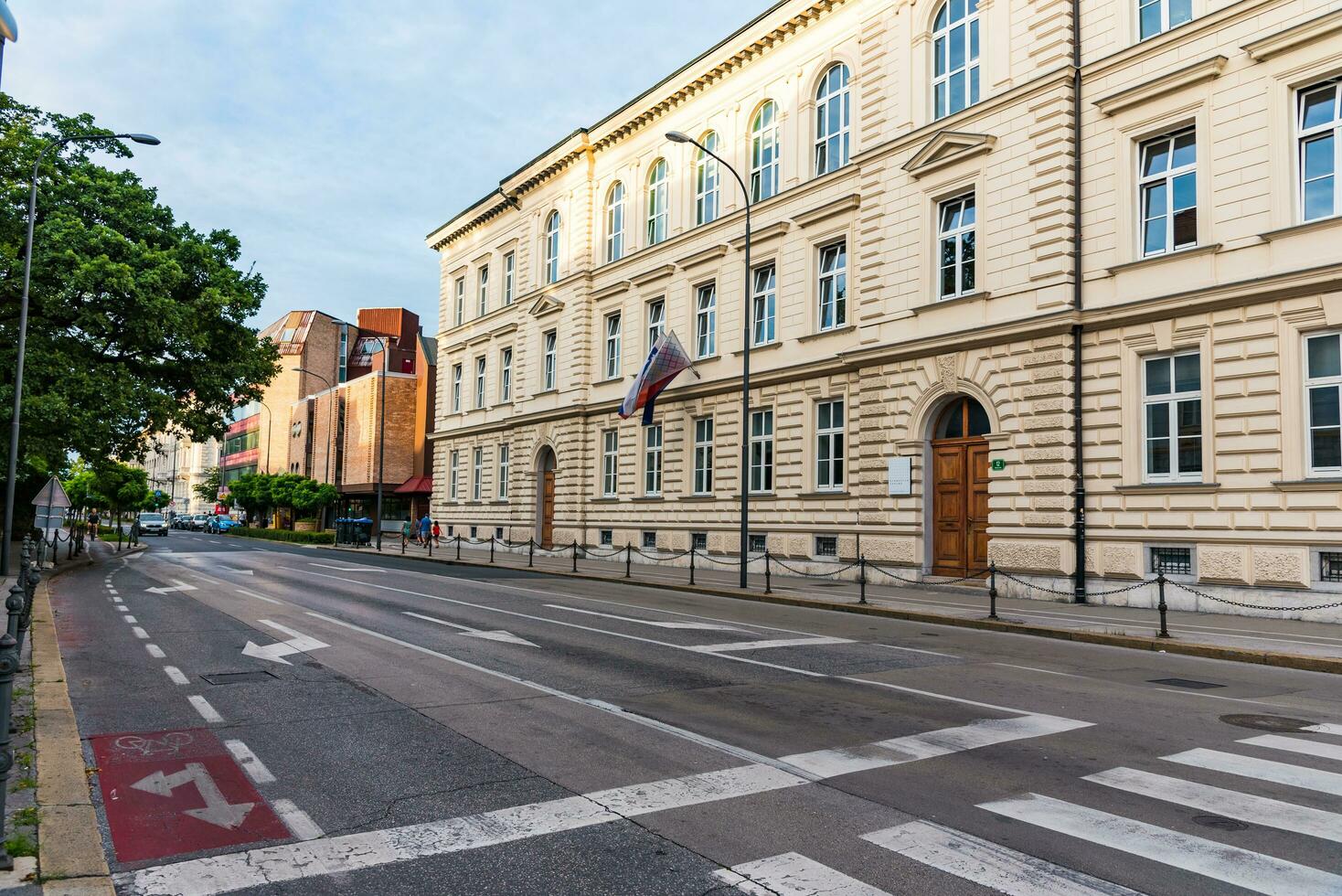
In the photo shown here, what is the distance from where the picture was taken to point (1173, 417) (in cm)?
1841

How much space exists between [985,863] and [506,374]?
4188 centimetres

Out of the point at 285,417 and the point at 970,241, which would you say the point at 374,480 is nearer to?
the point at 285,417

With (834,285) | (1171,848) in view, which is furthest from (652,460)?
(1171,848)

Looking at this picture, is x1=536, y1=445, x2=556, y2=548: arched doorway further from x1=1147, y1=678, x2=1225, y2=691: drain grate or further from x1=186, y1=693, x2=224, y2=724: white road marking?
x1=186, y1=693, x2=224, y2=724: white road marking

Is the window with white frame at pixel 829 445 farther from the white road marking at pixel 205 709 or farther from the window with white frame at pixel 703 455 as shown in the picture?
the white road marking at pixel 205 709

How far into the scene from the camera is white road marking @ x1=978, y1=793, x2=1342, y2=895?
14.8 feet

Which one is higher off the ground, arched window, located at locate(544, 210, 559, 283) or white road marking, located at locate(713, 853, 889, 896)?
arched window, located at locate(544, 210, 559, 283)

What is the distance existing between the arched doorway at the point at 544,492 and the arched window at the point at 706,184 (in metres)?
13.0

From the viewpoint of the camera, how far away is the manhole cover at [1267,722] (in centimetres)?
809

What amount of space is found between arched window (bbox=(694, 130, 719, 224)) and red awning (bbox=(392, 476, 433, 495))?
37891mm

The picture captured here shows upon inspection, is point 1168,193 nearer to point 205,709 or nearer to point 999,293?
point 999,293

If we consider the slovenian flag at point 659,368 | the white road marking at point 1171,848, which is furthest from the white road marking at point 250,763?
the slovenian flag at point 659,368

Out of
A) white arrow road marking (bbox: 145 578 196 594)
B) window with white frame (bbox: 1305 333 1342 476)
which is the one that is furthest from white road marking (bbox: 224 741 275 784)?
window with white frame (bbox: 1305 333 1342 476)

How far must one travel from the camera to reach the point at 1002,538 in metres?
20.8
